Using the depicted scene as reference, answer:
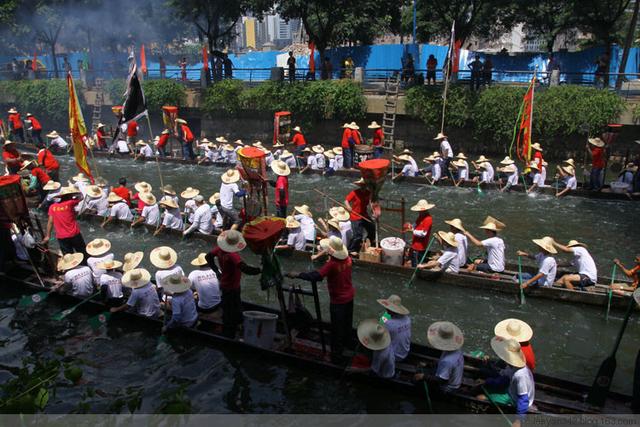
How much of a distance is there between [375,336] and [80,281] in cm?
600

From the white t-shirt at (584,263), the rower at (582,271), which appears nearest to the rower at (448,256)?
the rower at (582,271)

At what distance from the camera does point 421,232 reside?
1146cm

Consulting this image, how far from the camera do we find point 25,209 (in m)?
11.6

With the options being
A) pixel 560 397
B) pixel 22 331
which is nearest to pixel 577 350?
pixel 560 397

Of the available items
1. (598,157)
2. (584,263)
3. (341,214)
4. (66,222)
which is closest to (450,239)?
(584,263)

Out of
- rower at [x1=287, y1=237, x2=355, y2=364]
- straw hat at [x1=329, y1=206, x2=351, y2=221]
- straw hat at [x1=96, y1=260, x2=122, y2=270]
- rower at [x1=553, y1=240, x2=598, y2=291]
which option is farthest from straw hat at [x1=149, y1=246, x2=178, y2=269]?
rower at [x1=553, y1=240, x2=598, y2=291]

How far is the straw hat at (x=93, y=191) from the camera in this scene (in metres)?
15.1

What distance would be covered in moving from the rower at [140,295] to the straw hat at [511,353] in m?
5.90

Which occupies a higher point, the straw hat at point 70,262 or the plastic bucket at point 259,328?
the straw hat at point 70,262

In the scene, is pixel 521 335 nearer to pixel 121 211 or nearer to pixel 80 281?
pixel 80 281

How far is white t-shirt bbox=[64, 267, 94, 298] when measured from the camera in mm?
10320

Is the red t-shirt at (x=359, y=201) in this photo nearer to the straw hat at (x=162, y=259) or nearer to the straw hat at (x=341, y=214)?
the straw hat at (x=341, y=214)

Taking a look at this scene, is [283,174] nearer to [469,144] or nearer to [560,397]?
[560,397]

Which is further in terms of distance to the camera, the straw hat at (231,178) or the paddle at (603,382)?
the straw hat at (231,178)
